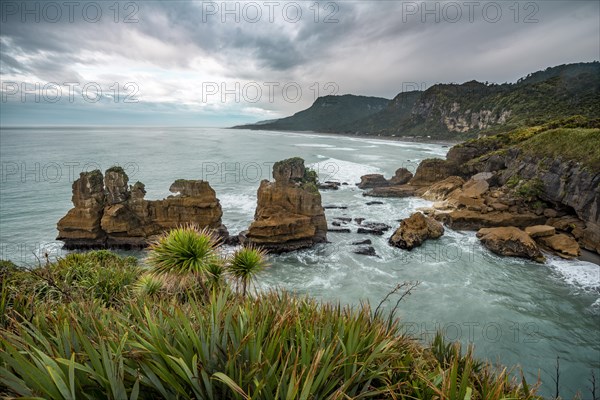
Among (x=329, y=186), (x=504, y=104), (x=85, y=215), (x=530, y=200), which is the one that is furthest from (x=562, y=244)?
(x=504, y=104)

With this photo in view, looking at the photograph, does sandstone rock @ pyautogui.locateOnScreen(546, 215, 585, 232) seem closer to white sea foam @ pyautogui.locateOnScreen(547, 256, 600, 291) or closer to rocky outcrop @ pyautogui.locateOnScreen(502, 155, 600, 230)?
rocky outcrop @ pyautogui.locateOnScreen(502, 155, 600, 230)

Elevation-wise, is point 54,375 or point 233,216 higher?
point 54,375

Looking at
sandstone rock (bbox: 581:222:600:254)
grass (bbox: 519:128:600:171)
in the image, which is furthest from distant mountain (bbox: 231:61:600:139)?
sandstone rock (bbox: 581:222:600:254)

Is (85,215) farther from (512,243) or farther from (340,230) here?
(512,243)

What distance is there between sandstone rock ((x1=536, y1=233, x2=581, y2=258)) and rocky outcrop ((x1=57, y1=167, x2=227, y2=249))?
23.8m

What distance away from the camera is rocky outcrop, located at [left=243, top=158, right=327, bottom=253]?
21641mm

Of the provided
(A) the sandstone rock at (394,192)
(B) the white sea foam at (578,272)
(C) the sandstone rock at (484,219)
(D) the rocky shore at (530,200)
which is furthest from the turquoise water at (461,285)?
(A) the sandstone rock at (394,192)

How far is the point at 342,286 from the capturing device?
1756cm

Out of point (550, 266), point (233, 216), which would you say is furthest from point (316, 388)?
point (233, 216)

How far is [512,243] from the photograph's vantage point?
20578 mm

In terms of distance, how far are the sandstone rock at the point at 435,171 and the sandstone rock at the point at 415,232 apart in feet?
56.2

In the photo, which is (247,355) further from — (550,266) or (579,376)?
(550,266)

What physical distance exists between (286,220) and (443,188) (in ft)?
73.8

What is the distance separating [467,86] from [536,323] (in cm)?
19077
